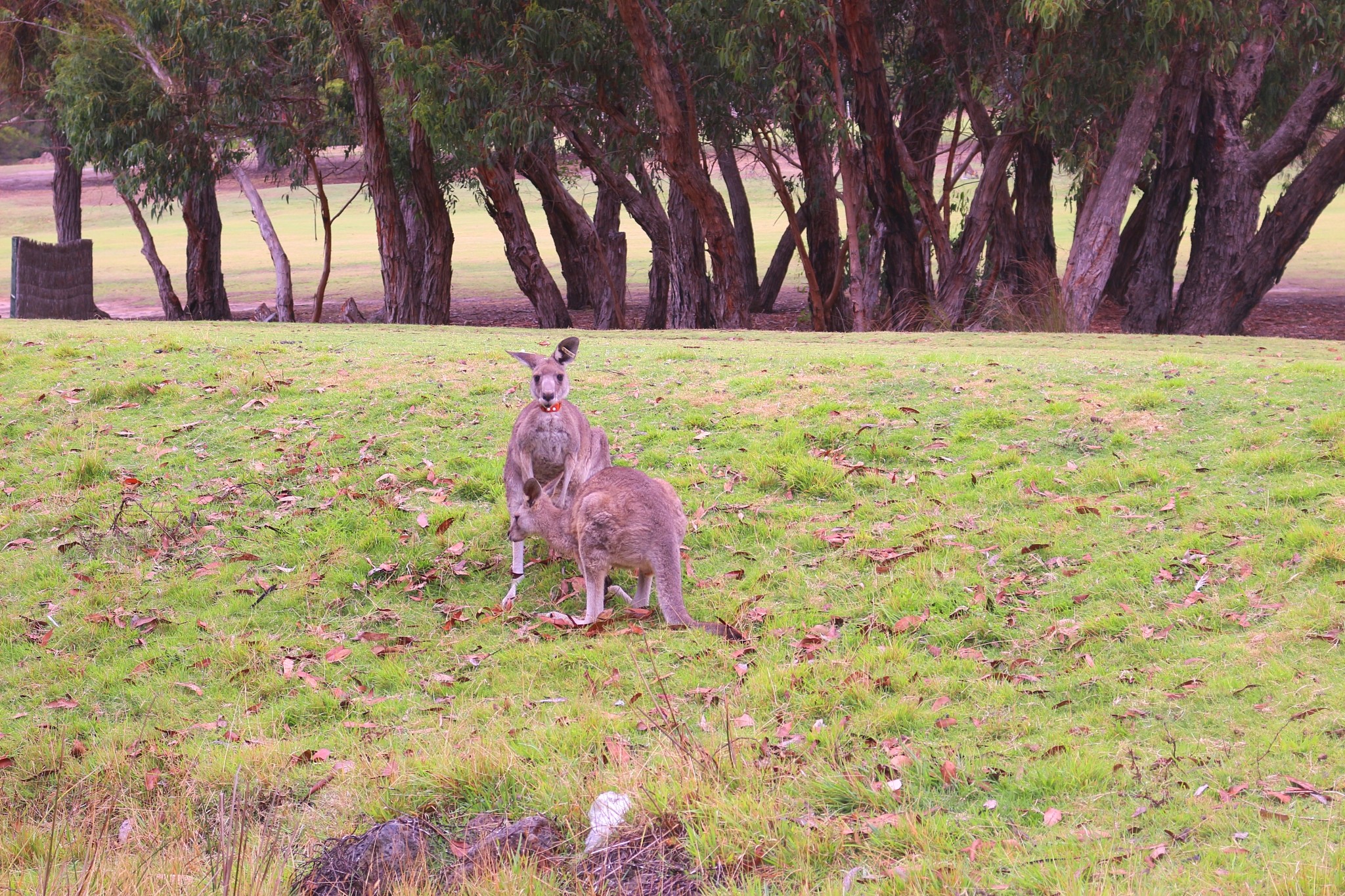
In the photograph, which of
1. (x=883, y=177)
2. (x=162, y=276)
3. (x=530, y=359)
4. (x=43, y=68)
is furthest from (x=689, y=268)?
(x=43, y=68)

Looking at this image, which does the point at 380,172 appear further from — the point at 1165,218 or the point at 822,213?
the point at 1165,218

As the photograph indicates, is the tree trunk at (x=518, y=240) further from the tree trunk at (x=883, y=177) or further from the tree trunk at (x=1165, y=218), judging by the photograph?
the tree trunk at (x=1165, y=218)

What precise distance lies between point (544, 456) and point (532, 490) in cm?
64

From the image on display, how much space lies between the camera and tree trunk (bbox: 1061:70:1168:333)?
61.5ft

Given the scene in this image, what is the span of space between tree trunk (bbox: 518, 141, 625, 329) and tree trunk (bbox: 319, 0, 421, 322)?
2834 millimetres

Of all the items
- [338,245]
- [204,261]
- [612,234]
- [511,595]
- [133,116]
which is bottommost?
[511,595]

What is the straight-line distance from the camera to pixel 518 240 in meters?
23.4

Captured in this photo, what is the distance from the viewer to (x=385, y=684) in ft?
21.5

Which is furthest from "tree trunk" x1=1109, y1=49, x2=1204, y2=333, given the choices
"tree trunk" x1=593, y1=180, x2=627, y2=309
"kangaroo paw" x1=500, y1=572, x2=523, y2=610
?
"kangaroo paw" x1=500, y1=572, x2=523, y2=610

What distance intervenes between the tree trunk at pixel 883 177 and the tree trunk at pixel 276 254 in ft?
41.7

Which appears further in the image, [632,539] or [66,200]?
[66,200]

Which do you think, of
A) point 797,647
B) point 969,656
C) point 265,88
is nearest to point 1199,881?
point 969,656

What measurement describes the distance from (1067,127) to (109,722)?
19.0 m

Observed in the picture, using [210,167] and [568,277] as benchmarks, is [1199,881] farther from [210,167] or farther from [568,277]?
[568,277]
